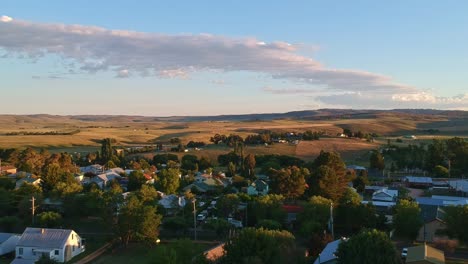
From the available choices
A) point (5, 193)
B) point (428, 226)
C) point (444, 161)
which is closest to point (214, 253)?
point (428, 226)

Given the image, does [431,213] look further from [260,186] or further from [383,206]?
[260,186]

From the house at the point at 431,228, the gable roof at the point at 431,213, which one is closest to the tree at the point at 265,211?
the house at the point at 431,228

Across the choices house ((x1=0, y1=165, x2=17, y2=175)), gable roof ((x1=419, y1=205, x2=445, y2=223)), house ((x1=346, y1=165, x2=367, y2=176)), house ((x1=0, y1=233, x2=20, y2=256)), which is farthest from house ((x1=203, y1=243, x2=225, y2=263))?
house ((x1=0, y1=165, x2=17, y2=175))

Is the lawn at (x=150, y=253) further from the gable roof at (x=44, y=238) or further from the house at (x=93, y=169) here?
the house at (x=93, y=169)

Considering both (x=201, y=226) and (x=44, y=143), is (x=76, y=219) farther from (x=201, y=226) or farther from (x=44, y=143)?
(x=44, y=143)

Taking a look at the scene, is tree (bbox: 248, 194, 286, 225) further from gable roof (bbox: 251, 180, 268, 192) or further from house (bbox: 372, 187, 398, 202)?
house (bbox: 372, 187, 398, 202)

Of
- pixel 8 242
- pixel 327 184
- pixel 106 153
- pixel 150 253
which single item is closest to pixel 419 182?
pixel 327 184
